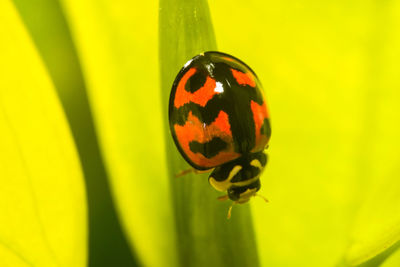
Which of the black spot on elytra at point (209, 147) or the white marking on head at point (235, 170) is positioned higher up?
the black spot on elytra at point (209, 147)

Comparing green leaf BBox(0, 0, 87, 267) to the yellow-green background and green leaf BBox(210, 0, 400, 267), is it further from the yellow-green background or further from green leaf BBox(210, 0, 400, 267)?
green leaf BBox(210, 0, 400, 267)

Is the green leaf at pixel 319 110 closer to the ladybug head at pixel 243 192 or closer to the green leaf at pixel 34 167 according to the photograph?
the ladybug head at pixel 243 192

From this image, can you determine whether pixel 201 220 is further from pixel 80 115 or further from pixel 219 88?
pixel 80 115

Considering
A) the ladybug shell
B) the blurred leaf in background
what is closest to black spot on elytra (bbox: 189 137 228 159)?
the ladybug shell

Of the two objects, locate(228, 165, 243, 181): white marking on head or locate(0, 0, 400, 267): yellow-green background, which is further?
locate(228, 165, 243, 181): white marking on head

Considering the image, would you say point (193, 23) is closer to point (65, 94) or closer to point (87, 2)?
point (87, 2)

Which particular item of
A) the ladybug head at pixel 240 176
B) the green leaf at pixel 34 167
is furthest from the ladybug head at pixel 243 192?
the green leaf at pixel 34 167
